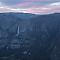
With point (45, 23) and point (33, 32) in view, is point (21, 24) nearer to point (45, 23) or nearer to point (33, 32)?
point (33, 32)

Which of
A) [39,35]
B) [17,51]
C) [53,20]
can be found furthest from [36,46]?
[53,20]

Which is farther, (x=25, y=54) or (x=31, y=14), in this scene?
(x=31, y=14)

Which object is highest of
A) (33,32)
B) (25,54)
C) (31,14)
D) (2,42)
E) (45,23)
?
(31,14)

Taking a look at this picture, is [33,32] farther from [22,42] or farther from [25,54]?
[25,54]

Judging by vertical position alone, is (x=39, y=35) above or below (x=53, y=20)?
below

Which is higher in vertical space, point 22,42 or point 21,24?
point 21,24

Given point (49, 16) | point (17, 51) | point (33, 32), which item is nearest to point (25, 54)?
point (17, 51)
